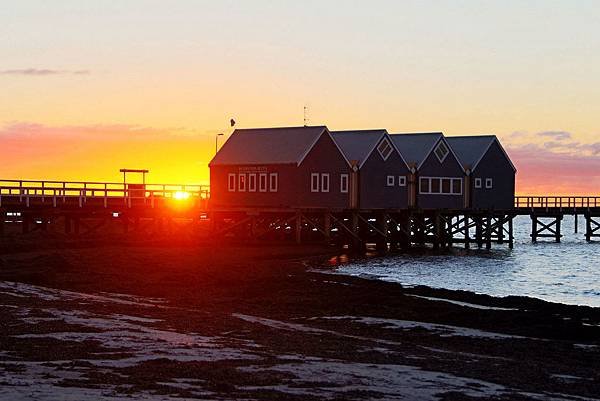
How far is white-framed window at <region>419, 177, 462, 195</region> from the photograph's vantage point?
222 feet

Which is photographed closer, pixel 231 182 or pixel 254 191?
pixel 254 191

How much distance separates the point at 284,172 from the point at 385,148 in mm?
8515

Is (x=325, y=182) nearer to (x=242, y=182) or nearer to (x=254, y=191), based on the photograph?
(x=254, y=191)

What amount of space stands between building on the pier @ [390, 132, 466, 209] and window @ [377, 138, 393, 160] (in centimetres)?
288

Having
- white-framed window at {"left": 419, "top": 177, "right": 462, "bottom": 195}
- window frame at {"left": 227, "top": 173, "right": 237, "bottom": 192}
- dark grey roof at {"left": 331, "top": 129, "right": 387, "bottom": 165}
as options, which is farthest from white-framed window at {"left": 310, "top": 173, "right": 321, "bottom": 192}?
white-framed window at {"left": 419, "top": 177, "right": 462, "bottom": 195}

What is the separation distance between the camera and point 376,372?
49.0 feet

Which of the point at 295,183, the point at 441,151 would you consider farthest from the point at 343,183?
the point at 441,151

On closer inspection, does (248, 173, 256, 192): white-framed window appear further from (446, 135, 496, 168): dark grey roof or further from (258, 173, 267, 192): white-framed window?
(446, 135, 496, 168): dark grey roof

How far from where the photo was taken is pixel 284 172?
58469 mm

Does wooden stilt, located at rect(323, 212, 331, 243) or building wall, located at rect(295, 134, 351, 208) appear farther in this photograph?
building wall, located at rect(295, 134, 351, 208)

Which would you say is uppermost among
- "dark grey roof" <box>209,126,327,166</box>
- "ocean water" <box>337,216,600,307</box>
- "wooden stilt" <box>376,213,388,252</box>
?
"dark grey roof" <box>209,126,327,166</box>

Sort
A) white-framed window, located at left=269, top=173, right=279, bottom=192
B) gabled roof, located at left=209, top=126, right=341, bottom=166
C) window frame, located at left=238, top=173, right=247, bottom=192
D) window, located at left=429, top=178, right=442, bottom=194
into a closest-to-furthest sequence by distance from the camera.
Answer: white-framed window, located at left=269, top=173, right=279, bottom=192 < gabled roof, located at left=209, top=126, right=341, bottom=166 < window frame, located at left=238, top=173, right=247, bottom=192 < window, located at left=429, top=178, right=442, bottom=194

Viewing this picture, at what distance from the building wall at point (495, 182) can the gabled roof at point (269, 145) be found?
666 inches

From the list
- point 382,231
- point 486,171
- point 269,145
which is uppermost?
point 269,145
